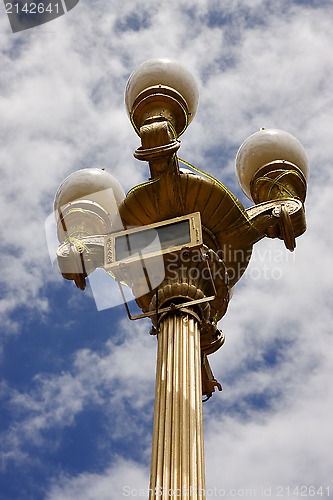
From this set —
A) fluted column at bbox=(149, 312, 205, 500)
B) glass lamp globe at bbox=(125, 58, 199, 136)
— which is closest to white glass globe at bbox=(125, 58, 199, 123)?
glass lamp globe at bbox=(125, 58, 199, 136)

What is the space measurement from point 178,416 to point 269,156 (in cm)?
501

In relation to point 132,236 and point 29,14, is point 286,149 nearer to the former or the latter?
point 132,236

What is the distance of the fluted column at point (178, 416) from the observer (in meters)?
6.21

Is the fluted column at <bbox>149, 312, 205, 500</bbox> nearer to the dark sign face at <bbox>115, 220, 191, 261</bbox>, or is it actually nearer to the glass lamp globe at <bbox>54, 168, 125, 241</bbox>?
the dark sign face at <bbox>115, 220, 191, 261</bbox>

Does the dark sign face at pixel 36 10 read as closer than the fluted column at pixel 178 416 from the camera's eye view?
No

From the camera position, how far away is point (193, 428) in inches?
262

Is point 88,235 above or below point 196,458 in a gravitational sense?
above

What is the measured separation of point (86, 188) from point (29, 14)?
3729mm

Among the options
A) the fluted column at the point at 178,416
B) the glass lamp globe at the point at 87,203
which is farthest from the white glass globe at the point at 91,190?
the fluted column at the point at 178,416

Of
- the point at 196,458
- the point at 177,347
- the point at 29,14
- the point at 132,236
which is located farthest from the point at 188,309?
the point at 29,14

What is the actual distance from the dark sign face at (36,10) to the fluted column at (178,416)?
6.34 meters

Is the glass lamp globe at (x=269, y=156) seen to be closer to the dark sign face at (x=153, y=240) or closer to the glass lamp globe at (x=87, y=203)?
the glass lamp globe at (x=87, y=203)

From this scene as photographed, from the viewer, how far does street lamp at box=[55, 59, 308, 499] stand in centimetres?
684

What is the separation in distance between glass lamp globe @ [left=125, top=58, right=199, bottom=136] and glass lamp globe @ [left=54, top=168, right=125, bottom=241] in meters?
1.01
